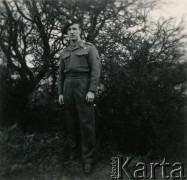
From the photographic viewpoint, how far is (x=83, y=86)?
484 centimetres

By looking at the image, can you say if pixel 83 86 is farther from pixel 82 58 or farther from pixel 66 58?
pixel 66 58

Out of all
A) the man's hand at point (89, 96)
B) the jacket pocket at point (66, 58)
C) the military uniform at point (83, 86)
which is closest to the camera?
the man's hand at point (89, 96)

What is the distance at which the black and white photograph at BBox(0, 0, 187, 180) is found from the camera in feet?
16.0

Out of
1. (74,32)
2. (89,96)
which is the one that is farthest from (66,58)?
(89,96)

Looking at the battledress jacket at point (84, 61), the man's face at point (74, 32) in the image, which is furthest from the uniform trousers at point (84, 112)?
the man's face at point (74, 32)

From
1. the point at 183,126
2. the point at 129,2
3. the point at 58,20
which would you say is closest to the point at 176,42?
the point at 129,2

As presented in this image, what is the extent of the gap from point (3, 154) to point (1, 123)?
6.30 ft

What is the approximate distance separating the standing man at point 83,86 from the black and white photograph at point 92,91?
1 centimetres

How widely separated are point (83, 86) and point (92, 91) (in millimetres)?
182

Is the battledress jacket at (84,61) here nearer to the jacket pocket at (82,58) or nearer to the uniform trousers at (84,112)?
the jacket pocket at (82,58)

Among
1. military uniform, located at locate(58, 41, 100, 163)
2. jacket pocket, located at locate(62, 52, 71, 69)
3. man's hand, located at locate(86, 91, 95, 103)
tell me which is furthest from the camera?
jacket pocket, located at locate(62, 52, 71, 69)

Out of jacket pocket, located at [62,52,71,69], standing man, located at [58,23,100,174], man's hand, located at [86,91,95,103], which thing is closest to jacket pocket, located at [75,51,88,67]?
standing man, located at [58,23,100,174]

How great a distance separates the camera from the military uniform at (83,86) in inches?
190

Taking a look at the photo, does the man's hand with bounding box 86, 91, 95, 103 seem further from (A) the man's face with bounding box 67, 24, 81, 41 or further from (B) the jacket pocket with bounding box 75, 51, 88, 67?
(A) the man's face with bounding box 67, 24, 81, 41
